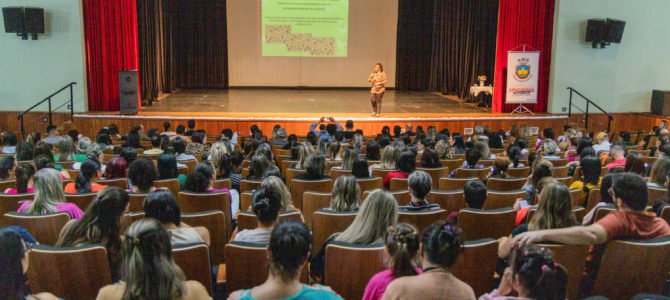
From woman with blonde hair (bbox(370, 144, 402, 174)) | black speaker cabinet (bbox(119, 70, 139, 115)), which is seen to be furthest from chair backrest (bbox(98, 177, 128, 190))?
black speaker cabinet (bbox(119, 70, 139, 115))

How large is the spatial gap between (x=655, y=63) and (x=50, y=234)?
Answer: 597 inches

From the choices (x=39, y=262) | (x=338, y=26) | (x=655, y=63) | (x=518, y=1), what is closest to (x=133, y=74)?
(x=338, y=26)

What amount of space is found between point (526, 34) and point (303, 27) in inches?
270

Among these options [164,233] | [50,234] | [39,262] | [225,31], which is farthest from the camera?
[225,31]

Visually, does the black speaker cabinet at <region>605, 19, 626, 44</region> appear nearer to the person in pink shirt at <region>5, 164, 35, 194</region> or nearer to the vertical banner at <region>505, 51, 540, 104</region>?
the vertical banner at <region>505, 51, 540, 104</region>

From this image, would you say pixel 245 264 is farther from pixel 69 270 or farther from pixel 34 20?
pixel 34 20

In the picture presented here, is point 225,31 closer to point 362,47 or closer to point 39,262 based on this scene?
point 362,47

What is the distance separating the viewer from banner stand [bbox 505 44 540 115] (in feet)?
44.7

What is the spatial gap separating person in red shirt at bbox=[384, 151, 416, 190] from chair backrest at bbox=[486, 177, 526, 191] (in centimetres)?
75

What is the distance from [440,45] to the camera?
67.2ft

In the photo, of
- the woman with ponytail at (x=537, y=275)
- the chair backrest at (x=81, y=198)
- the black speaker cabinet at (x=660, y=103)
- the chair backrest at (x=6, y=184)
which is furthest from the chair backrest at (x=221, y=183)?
the black speaker cabinet at (x=660, y=103)

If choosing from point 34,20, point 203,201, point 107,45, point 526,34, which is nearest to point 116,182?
point 203,201

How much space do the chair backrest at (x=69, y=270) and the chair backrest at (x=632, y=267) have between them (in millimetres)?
2686

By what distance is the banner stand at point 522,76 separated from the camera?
44.7 ft
